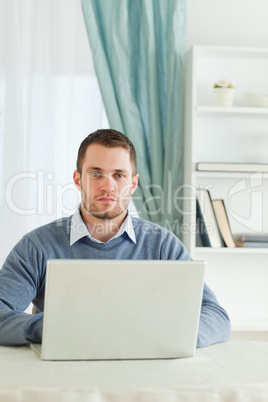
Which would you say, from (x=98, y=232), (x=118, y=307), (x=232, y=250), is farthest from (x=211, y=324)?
(x=232, y=250)

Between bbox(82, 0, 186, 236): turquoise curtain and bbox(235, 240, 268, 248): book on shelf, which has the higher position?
bbox(82, 0, 186, 236): turquoise curtain

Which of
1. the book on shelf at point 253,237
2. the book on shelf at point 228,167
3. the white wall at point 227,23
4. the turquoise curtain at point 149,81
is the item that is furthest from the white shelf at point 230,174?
the white wall at point 227,23

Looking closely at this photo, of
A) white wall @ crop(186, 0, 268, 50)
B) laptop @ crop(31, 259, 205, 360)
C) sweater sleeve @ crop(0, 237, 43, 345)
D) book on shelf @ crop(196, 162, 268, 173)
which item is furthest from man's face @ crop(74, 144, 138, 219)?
white wall @ crop(186, 0, 268, 50)

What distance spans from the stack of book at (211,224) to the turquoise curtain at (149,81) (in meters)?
0.14

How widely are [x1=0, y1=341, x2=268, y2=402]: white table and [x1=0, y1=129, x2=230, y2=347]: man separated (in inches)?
15.7

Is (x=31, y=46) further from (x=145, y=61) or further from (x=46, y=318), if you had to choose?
(x=46, y=318)

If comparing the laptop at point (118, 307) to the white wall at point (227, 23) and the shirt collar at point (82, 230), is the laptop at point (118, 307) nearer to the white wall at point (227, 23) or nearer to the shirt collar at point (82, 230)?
the shirt collar at point (82, 230)

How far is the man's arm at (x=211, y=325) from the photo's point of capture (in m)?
1.41

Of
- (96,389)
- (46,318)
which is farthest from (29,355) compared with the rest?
(96,389)

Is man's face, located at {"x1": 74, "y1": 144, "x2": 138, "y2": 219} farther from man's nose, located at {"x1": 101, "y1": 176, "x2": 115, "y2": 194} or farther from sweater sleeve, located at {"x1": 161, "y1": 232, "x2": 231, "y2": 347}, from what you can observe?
sweater sleeve, located at {"x1": 161, "y1": 232, "x2": 231, "y2": 347}

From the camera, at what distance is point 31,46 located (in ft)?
9.87

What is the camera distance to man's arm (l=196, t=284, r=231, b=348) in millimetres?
1407

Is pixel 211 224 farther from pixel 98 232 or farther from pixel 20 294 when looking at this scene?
pixel 20 294

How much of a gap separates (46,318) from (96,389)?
0.63 feet
